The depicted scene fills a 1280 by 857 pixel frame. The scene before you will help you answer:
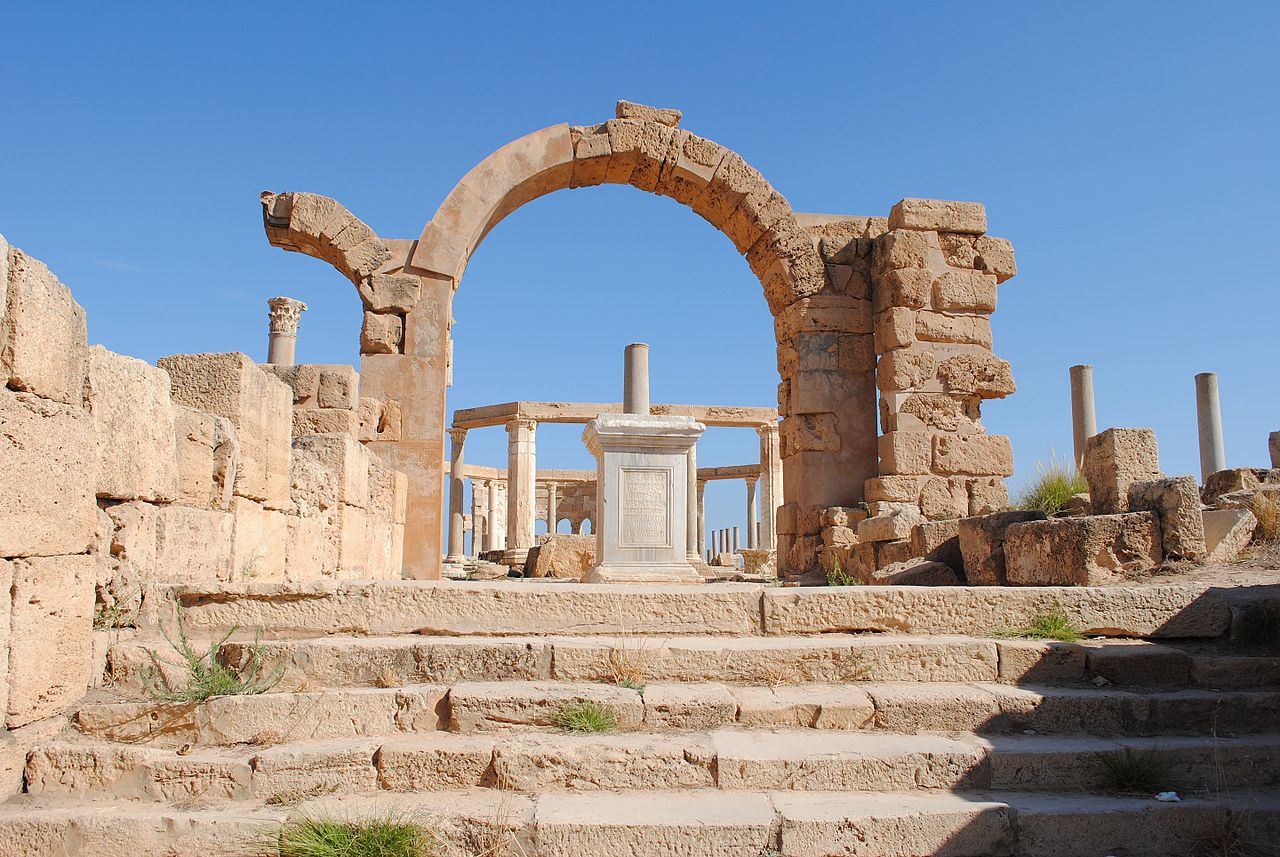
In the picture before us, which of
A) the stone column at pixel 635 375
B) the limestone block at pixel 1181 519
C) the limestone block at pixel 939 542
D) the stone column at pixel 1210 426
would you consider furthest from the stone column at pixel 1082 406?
the limestone block at pixel 1181 519

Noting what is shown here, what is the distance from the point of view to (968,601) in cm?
434

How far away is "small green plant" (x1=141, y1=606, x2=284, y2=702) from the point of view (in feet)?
11.2

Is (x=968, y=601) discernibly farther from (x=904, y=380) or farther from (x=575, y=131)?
(x=575, y=131)

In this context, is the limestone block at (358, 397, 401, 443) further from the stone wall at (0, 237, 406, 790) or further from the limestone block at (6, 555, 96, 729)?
the limestone block at (6, 555, 96, 729)

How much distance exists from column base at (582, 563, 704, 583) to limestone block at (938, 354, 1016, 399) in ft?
11.6

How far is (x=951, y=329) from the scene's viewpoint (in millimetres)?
9281

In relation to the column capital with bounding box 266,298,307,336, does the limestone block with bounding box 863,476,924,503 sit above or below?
below

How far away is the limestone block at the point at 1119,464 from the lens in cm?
596

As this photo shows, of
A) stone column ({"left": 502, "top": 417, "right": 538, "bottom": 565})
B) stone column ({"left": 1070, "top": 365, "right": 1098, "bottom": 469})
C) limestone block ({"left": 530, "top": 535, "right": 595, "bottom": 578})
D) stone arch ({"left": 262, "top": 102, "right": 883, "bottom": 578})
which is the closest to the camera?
stone arch ({"left": 262, "top": 102, "right": 883, "bottom": 578})

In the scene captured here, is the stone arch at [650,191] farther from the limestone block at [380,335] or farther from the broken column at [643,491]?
the broken column at [643,491]

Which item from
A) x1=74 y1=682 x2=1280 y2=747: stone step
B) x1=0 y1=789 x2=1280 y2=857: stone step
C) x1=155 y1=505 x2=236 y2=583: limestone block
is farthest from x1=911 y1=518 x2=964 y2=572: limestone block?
x1=155 y1=505 x2=236 y2=583: limestone block

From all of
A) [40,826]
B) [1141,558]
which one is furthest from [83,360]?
[1141,558]

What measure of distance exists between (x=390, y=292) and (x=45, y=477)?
5.87 meters

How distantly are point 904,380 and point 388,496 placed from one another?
17.0 ft
